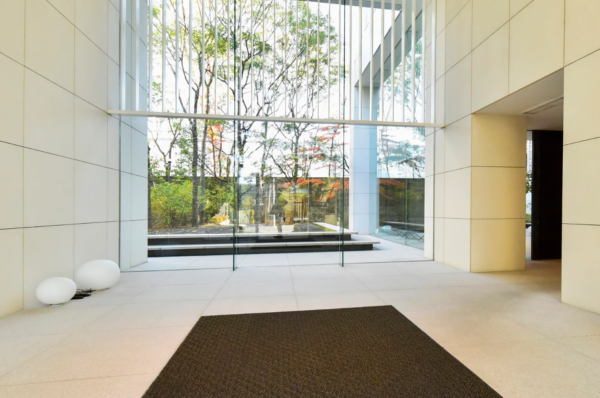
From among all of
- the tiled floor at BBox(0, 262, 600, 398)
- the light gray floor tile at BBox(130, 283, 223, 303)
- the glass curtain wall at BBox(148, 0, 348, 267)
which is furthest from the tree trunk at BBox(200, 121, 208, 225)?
the light gray floor tile at BBox(130, 283, 223, 303)

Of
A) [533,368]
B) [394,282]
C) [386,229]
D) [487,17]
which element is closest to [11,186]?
[394,282]

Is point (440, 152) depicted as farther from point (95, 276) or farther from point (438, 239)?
point (95, 276)

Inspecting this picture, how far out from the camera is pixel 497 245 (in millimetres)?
4637

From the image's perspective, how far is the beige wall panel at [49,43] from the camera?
3070 mm

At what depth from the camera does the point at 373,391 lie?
163 cm

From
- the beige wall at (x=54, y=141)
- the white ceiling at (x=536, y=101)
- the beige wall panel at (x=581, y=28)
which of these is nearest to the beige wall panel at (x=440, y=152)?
the white ceiling at (x=536, y=101)

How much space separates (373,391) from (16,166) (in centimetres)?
413

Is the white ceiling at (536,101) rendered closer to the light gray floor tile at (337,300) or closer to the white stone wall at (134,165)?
the light gray floor tile at (337,300)

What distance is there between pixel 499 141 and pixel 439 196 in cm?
140

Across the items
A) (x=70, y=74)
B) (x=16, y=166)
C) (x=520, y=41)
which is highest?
(x=520, y=41)

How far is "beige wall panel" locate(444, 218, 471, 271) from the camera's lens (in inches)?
183

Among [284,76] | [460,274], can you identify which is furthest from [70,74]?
[460,274]

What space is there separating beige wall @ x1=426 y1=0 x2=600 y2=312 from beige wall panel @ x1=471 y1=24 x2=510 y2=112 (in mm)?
15

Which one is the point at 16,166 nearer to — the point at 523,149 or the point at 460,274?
the point at 460,274
